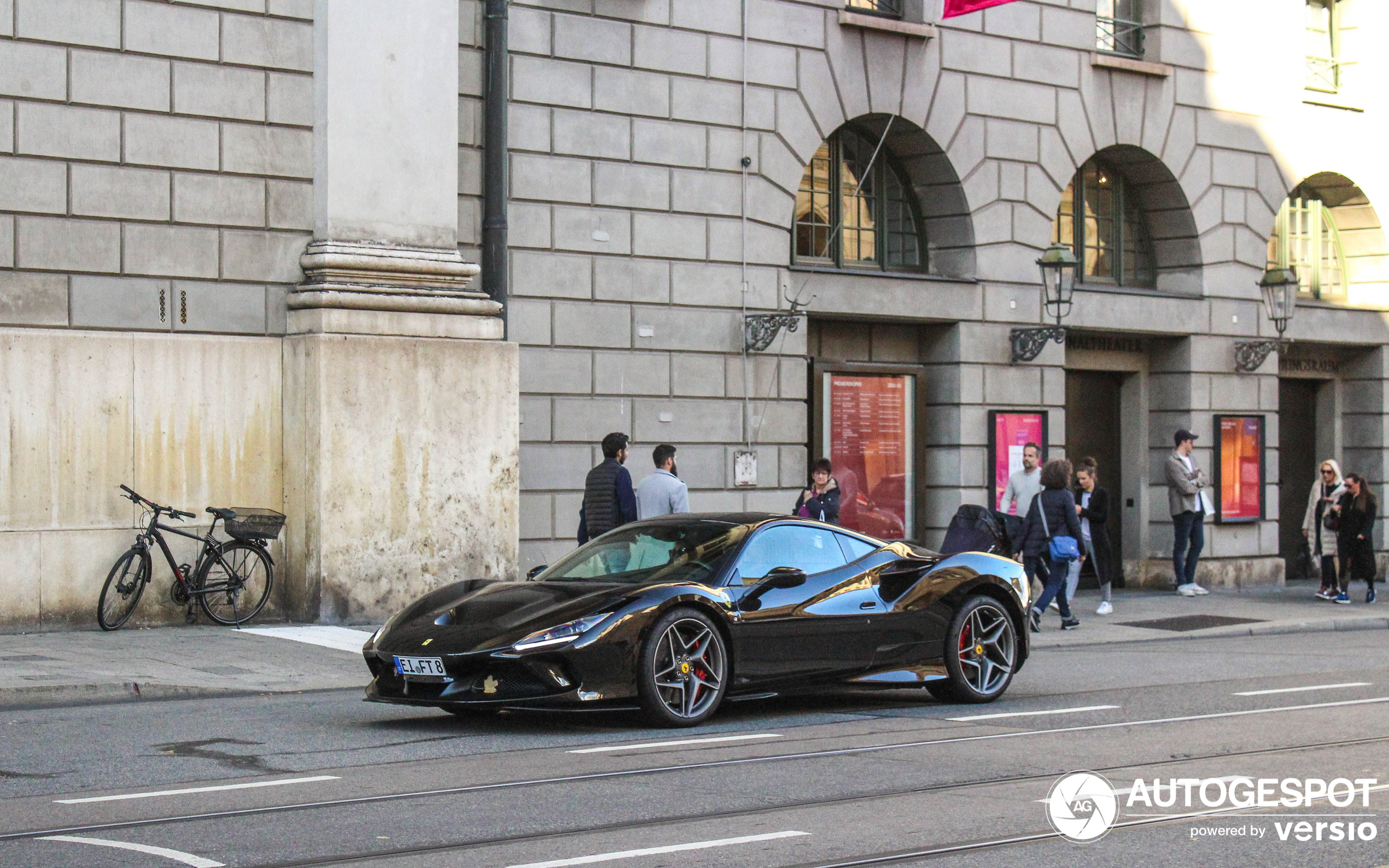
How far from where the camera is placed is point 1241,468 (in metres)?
24.5

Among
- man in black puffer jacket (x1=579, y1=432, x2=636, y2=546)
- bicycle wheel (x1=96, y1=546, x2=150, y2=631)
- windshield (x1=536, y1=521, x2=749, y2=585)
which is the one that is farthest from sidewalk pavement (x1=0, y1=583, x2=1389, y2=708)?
windshield (x1=536, y1=521, x2=749, y2=585)

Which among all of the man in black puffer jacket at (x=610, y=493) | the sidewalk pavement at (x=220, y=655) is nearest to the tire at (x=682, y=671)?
the sidewalk pavement at (x=220, y=655)

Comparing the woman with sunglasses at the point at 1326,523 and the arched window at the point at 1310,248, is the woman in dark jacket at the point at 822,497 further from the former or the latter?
the arched window at the point at 1310,248

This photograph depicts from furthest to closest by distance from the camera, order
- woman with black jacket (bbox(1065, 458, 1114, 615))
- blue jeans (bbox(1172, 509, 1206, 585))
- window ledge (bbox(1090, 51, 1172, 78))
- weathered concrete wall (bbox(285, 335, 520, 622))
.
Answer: blue jeans (bbox(1172, 509, 1206, 585)) → window ledge (bbox(1090, 51, 1172, 78)) → woman with black jacket (bbox(1065, 458, 1114, 615)) → weathered concrete wall (bbox(285, 335, 520, 622))

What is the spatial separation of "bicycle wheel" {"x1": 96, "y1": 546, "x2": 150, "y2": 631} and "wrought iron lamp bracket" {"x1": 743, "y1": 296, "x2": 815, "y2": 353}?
722 cm

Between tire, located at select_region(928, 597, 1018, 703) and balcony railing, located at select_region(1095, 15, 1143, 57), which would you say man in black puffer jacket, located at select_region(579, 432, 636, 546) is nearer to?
tire, located at select_region(928, 597, 1018, 703)

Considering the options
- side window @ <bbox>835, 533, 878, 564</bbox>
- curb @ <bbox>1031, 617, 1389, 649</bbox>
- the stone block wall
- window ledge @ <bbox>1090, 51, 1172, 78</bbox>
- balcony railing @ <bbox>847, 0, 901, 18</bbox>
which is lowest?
curb @ <bbox>1031, 617, 1389, 649</bbox>

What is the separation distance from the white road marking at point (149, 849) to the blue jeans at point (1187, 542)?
18.2 metres

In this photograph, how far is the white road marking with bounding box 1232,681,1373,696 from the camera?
480 inches

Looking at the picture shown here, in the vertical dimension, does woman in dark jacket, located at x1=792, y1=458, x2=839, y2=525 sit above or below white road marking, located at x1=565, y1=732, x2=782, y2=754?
above

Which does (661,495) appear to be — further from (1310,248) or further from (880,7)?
(1310,248)

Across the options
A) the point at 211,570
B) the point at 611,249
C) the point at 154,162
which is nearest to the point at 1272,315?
the point at 611,249

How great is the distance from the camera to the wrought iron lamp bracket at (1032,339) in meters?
21.5

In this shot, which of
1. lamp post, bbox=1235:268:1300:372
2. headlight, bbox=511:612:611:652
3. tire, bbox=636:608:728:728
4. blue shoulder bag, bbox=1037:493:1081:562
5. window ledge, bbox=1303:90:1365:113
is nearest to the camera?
headlight, bbox=511:612:611:652
